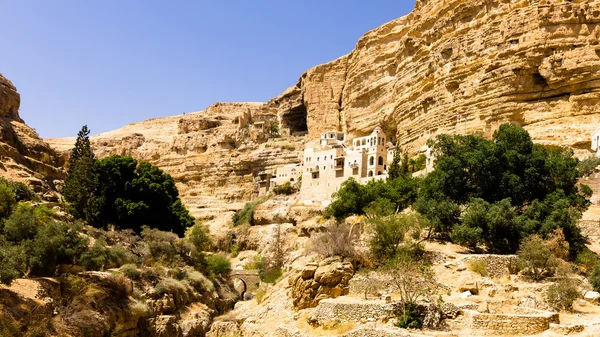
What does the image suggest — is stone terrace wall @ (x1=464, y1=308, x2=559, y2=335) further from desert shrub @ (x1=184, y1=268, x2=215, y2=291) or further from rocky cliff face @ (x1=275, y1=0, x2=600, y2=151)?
rocky cliff face @ (x1=275, y1=0, x2=600, y2=151)

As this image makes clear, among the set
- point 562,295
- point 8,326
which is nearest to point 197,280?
point 8,326

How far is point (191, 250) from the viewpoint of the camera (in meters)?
34.2

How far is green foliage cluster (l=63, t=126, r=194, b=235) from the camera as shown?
105 ft

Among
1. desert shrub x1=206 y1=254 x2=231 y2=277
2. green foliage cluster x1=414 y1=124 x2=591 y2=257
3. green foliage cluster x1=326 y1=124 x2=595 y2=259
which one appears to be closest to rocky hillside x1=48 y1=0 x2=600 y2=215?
green foliage cluster x1=326 y1=124 x2=595 y2=259

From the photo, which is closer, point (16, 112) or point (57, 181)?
point (57, 181)

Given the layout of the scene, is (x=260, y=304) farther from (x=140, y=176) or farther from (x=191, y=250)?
(x=140, y=176)

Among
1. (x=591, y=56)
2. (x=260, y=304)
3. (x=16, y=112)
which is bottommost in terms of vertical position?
(x=260, y=304)

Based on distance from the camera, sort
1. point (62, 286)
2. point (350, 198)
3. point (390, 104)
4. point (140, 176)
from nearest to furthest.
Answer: point (62, 286)
point (350, 198)
point (140, 176)
point (390, 104)

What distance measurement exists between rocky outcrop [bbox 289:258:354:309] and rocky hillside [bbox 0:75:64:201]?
2005cm

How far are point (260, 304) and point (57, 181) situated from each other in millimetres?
21103

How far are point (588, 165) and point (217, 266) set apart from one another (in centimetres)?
2000

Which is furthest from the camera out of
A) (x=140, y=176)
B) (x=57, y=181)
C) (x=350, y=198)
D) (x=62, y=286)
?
(x=57, y=181)

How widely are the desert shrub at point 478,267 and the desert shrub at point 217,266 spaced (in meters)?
17.7

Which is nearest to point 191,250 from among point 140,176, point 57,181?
point 140,176
